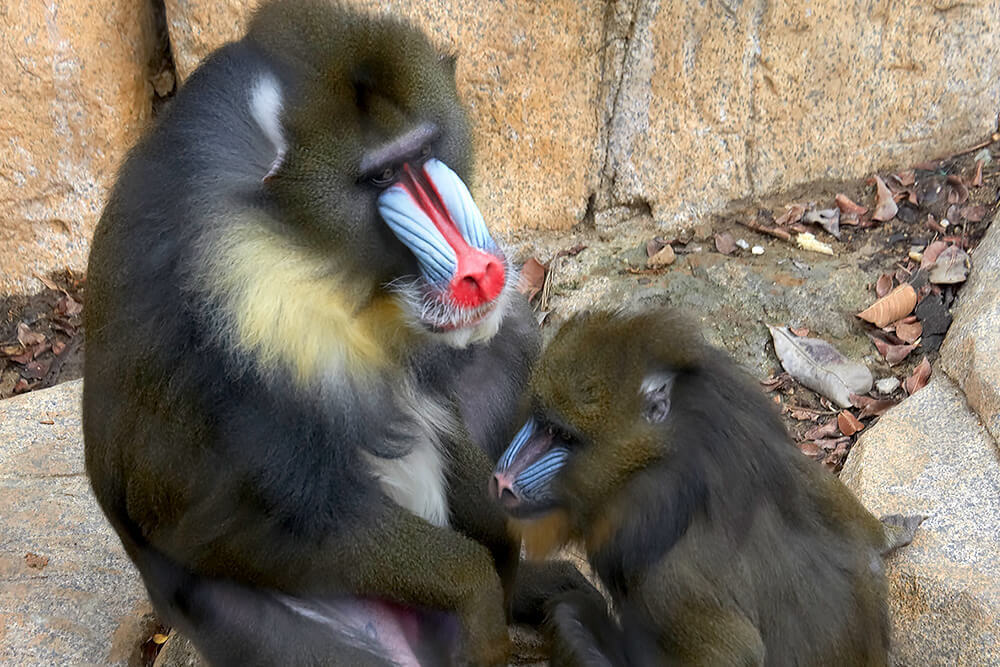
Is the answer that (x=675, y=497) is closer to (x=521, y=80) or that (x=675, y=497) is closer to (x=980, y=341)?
(x=980, y=341)

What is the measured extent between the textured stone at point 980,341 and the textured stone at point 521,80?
1.91 meters

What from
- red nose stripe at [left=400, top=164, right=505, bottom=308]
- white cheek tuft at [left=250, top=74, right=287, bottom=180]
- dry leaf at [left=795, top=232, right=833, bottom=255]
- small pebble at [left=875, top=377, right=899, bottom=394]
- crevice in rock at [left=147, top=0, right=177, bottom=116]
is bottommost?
small pebble at [left=875, top=377, right=899, bottom=394]

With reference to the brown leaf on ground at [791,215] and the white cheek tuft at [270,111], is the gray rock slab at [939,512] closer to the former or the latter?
the brown leaf on ground at [791,215]

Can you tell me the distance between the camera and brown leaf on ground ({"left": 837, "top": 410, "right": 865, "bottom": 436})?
476 cm

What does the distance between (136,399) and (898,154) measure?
4.44 m

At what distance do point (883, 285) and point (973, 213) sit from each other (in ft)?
2.17

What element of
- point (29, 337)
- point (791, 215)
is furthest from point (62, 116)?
point (791, 215)

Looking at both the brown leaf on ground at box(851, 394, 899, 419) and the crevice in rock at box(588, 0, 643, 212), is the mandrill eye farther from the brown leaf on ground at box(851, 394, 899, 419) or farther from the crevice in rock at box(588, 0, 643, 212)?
the crevice in rock at box(588, 0, 643, 212)

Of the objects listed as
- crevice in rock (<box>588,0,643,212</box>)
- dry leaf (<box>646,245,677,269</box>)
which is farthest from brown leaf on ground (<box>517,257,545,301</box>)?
dry leaf (<box>646,245,677,269</box>)

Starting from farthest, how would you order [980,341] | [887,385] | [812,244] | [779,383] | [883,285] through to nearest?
[812,244]
[883,285]
[779,383]
[887,385]
[980,341]

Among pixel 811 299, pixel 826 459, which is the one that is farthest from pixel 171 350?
pixel 811 299

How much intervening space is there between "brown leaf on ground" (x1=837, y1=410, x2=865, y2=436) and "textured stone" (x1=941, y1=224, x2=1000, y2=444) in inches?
18.4

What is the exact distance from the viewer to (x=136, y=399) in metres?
2.79

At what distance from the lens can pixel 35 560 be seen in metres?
4.09
